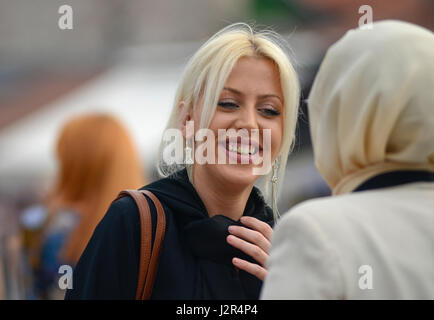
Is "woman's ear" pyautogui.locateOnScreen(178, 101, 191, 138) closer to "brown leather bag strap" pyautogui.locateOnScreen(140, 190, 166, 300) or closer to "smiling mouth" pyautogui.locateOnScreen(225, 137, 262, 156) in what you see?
"smiling mouth" pyautogui.locateOnScreen(225, 137, 262, 156)

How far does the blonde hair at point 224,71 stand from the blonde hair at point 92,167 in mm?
1251

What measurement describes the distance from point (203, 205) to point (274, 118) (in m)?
0.39

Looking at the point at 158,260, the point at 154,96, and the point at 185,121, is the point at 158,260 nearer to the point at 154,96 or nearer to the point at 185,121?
the point at 185,121

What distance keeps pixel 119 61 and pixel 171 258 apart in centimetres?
1226

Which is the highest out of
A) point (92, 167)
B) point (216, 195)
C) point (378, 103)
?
point (378, 103)

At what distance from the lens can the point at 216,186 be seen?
2.79 m

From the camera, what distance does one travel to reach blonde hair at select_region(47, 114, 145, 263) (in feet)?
13.6

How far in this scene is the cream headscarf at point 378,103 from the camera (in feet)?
6.27

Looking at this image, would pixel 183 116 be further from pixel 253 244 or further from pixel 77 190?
pixel 77 190

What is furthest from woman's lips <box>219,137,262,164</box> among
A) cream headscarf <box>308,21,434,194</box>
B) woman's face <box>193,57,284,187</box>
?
cream headscarf <box>308,21,434,194</box>

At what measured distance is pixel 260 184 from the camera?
10.1 ft

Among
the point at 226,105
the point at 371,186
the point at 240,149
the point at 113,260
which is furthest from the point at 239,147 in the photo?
the point at 371,186

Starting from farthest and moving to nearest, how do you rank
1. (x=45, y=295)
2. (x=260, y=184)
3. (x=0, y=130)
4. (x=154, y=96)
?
(x=0, y=130)
(x=154, y=96)
(x=45, y=295)
(x=260, y=184)
